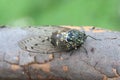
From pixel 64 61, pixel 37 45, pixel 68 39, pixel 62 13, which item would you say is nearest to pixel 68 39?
pixel 68 39

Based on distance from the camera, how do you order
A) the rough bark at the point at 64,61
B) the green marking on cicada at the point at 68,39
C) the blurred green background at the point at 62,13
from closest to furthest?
the rough bark at the point at 64,61
the green marking on cicada at the point at 68,39
the blurred green background at the point at 62,13

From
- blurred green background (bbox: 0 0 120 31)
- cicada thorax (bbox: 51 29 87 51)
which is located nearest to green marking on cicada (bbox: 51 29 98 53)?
cicada thorax (bbox: 51 29 87 51)

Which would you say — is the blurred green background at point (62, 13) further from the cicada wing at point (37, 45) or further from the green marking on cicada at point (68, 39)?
the cicada wing at point (37, 45)

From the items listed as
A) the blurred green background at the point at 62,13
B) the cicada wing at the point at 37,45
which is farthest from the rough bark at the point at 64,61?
the blurred green background at the point at 62,13

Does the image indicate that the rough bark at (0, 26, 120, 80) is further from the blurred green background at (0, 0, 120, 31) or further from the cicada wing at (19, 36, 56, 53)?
the blurred green background at (0, 0, 120, 31)

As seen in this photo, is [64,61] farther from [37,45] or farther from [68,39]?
[68,39]

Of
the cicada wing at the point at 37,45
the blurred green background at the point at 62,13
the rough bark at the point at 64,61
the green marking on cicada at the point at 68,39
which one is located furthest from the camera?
the blurred green background at the point at 62,13

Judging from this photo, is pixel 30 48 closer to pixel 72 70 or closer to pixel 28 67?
pixel 28 67

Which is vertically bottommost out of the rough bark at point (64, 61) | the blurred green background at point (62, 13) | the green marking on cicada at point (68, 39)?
the rough bark at point (64, 61)
